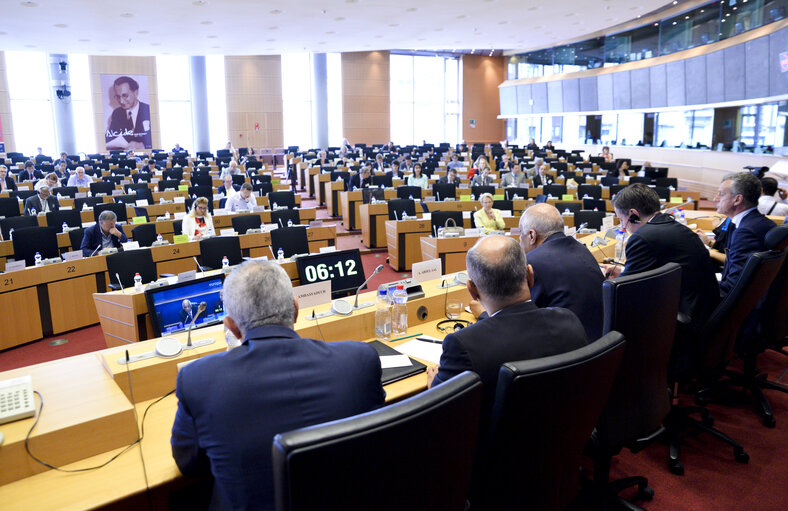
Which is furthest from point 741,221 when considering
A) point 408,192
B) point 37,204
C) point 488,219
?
point 37,204

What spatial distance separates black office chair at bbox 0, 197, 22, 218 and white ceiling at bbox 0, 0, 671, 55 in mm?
3945

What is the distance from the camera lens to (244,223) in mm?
7109

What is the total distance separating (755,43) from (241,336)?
14.7 m

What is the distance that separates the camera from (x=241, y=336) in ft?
6.02

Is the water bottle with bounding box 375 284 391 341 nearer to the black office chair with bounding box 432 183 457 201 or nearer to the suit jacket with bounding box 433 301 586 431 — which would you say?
the suit jacket with bounding box 433 301 586 431

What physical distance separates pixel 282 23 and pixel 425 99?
14.9 metres

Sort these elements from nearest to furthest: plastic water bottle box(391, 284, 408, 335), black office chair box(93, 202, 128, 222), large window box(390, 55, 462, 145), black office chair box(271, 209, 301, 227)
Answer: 1. plastic water bottle box(391, 284, 408, 335)
2. black office chair box(271, 209, 301, 227)
3. black office chair box(93, 202, 128, 222)
4. large window box(390, 55, 462, 145)

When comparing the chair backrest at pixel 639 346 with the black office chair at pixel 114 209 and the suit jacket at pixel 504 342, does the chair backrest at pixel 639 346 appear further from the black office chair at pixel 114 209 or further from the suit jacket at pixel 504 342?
the black office chair at pixel 114 209

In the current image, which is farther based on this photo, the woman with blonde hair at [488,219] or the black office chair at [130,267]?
the woman with blonde hair at [488,219]

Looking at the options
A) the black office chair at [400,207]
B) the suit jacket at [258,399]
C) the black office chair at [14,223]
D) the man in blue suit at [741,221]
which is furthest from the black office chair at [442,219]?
the suit jacket at [258,399]

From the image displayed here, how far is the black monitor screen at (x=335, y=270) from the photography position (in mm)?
4355

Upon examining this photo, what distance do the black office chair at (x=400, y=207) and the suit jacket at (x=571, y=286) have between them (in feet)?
18.4

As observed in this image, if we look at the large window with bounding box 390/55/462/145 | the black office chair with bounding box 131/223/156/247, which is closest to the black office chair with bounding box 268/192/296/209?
the black office chair with bounding box 131/223/156/247

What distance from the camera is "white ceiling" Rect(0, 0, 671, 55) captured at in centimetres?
1134
